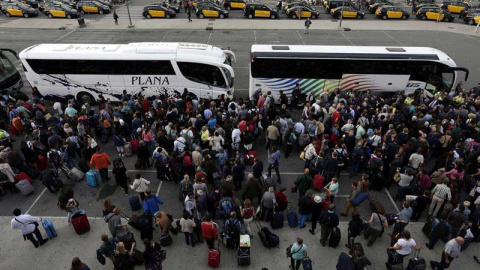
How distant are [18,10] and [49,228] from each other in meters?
38.7

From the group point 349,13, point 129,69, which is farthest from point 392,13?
point 129,69

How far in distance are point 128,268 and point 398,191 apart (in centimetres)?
900

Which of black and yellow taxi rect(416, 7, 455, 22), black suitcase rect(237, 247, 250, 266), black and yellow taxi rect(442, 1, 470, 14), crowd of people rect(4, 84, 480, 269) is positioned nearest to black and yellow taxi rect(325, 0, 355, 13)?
black and yellow taxi rect(416, 7, 455, 22)

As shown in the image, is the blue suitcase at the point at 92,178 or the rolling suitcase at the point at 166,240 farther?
the blue suitcase at the point at 92,178

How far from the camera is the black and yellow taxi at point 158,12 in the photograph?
3778 centimetres

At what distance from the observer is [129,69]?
17.1 meters

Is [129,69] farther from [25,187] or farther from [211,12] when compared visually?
[211,12]

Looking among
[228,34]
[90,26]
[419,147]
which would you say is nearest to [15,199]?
[419,147]

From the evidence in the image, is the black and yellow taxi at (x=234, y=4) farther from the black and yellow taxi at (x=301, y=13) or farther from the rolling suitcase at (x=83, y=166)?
the rolling suitcase at (x=83, y=166)

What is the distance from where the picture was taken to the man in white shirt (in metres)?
8.96

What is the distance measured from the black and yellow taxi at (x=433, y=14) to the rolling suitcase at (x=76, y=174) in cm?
4088

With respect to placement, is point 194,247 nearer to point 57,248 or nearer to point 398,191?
point 57,248

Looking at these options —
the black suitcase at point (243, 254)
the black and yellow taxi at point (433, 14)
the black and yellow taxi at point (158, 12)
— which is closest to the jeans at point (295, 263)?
the black suitcase at point (243, 254)

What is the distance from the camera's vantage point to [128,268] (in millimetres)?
8211
